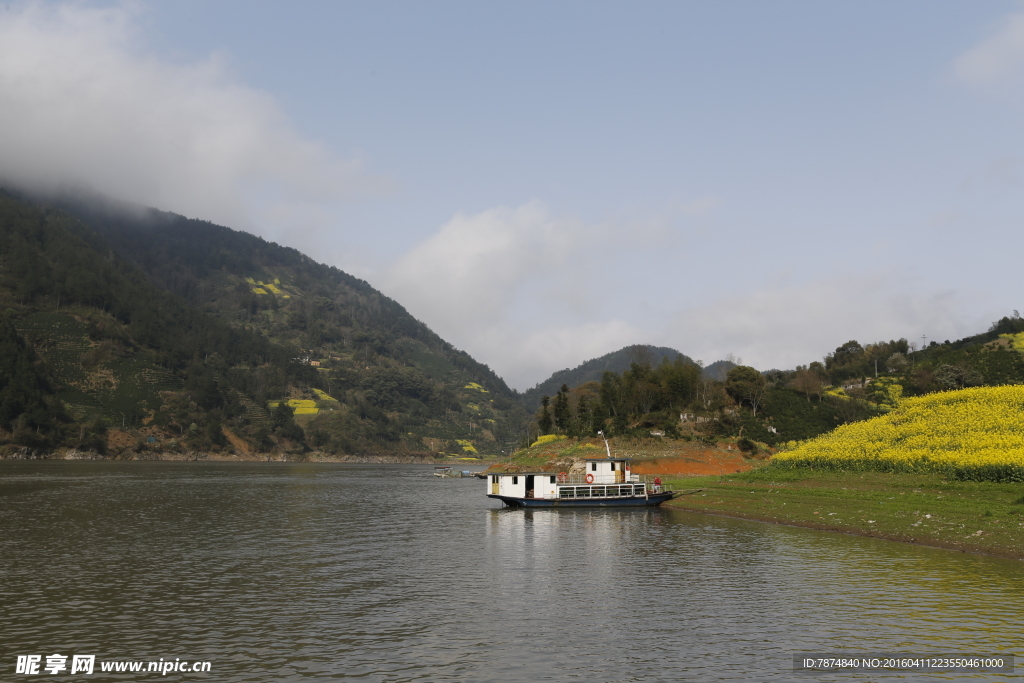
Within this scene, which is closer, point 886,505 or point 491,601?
point 491,601

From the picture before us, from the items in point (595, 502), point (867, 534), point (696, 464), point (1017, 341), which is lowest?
point (595, 502)

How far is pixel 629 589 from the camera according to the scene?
119 feet

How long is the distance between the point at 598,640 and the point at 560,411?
15424 centimetres

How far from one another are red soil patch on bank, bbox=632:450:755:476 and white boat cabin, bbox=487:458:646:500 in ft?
92.0

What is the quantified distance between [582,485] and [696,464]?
129 feet

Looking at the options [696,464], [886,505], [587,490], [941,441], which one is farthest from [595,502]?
[696,464]

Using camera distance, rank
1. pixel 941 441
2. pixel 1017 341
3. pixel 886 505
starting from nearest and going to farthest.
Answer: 1. pixel 886 505
2. pixel 941 441
3. pixel 1017 341

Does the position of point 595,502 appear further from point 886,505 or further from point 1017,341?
point 1017,341

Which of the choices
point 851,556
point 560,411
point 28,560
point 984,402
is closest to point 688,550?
point 851,556

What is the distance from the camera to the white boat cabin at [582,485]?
8725 centimetres

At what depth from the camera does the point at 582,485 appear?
3465 inches

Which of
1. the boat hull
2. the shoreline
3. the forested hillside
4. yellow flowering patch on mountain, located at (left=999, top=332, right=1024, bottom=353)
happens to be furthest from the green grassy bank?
yellow flowering patch on mountain, located at (left=999, top=332, right=1024, bottom=353)

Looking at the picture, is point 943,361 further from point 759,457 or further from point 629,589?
point 629,589

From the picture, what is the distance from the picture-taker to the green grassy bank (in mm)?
45406
